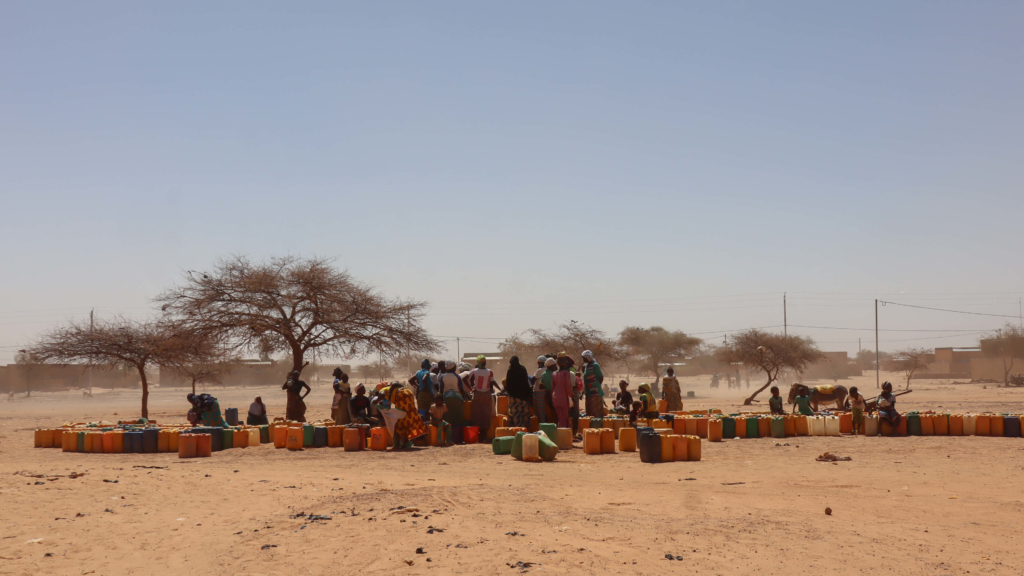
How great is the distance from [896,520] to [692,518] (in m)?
2.10

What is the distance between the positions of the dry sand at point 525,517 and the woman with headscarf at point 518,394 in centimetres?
307

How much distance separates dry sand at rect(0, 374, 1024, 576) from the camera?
6.59m

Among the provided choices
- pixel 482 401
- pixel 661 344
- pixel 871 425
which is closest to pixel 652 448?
pixel 482 401

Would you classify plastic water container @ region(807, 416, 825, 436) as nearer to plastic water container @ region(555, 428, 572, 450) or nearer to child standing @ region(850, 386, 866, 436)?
child standing @ region(850, 386, 866, 436)

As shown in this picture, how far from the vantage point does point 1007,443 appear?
1505 centimetres

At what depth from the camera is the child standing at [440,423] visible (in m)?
15.6

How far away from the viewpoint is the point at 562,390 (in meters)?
15.6

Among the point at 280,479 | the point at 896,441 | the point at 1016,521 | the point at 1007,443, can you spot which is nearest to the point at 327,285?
the point at 280,479

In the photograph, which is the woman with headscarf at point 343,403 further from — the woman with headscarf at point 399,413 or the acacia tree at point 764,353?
the acacia tree at point 764,353

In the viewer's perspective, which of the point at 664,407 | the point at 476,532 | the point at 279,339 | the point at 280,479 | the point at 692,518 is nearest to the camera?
the point at 476,532

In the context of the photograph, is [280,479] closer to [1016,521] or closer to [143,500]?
[143,500]

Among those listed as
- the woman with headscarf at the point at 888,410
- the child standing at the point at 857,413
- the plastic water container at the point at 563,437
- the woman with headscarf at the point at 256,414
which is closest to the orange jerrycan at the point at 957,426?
the woman with headscarf at the point at 888,410

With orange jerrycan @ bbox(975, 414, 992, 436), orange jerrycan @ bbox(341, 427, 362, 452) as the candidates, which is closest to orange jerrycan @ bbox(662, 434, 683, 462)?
orange jerrycan @ bbox(341, 427, 362, 452)

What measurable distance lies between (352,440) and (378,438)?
1.69 ft
